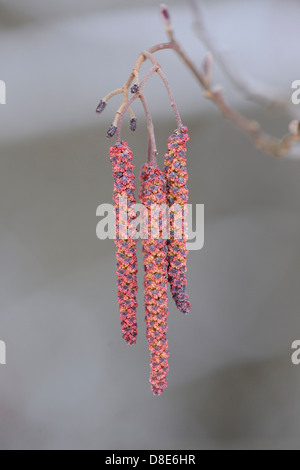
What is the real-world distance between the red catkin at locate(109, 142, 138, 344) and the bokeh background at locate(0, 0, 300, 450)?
534 millimetres

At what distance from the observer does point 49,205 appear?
3.38 feet

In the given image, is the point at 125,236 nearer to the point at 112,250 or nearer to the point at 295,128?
the point at 295,128

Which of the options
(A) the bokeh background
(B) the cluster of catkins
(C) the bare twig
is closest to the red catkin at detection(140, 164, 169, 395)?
(B) the cluster of catkins

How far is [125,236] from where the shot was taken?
43 centimetres

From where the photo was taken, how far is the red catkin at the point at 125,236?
0.42 metres

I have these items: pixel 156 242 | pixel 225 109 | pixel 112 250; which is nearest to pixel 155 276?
A: pixel 156 242

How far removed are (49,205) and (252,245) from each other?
1.47 feet

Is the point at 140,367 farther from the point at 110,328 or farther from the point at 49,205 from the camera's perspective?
the point at 49,205

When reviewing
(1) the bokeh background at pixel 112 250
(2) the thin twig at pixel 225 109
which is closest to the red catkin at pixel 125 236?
(2) the thin twig at pixel 225 109

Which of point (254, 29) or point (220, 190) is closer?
point (254, 29)

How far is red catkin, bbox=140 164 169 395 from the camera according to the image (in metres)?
0.42

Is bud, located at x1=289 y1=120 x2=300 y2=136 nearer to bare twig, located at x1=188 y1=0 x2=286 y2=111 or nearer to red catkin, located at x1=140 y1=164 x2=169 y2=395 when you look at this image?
bare twig, located at x1=188 y1=0 x2=286 y2=111

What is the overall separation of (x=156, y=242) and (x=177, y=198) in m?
0.04
